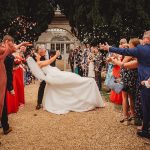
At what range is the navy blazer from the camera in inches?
221

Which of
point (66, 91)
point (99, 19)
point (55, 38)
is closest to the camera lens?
point (66, 91)

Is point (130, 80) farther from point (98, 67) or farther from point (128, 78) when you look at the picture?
point (98, 67)

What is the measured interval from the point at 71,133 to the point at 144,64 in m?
1.81

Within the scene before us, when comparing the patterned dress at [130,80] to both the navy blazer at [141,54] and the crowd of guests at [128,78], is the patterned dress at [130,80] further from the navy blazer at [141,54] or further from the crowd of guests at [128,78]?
the navy blazer at [141,54]

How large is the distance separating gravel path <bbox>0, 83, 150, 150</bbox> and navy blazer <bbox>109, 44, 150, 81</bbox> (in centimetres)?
113

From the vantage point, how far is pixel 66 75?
8.36m

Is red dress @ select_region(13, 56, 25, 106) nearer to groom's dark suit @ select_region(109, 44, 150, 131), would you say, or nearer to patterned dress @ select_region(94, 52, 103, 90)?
groom's dark suit @ select_region(109, 44, 150, 131)

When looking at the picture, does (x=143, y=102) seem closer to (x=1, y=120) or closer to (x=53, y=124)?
(x=53, y=124)

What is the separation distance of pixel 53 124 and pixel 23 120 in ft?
2.64

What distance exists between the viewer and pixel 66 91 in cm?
843

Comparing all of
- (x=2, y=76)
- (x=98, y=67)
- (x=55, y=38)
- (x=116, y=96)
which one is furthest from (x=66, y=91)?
(x=55, y=38)

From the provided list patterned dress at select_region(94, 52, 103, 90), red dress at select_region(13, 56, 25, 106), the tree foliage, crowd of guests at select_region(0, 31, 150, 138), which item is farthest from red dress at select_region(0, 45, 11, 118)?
the tree foliage

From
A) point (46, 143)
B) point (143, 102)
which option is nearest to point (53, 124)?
point (46, 143)

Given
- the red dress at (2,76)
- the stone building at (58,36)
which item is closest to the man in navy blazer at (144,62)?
the red dress at (2,76)
